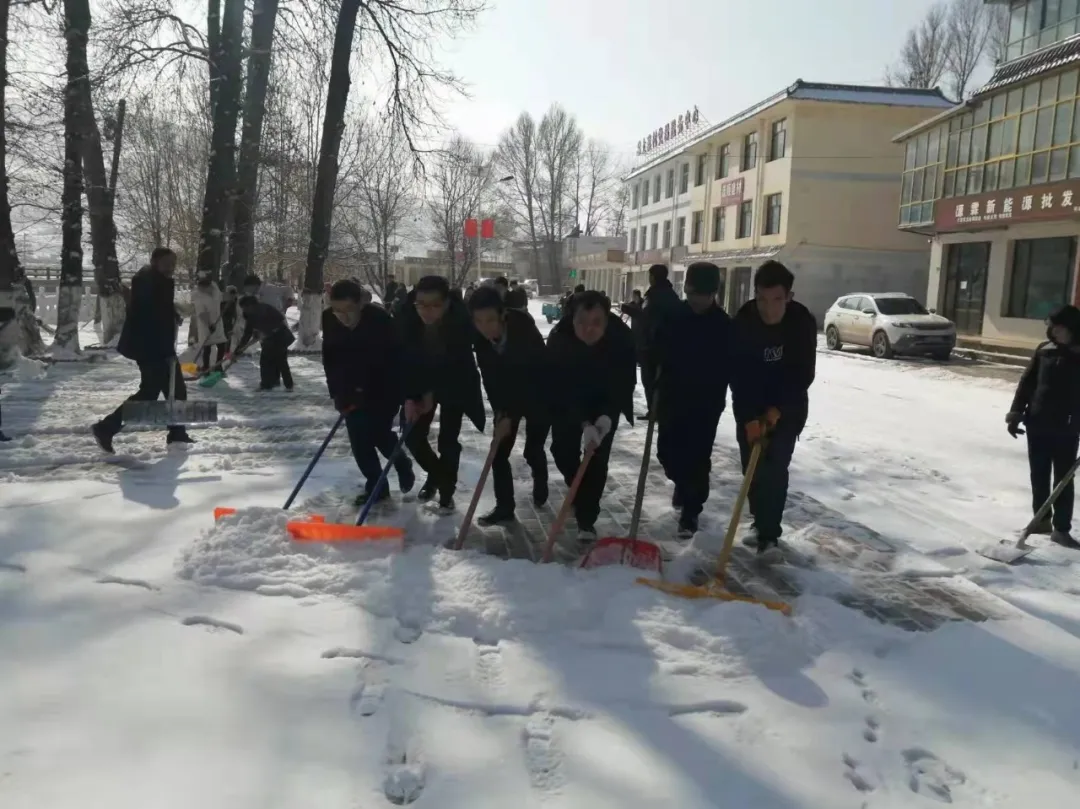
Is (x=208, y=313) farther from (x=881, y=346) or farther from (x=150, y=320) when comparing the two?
(x=881, y=346)

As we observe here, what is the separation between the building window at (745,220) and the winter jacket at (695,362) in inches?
1186

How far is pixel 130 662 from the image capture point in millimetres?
3012

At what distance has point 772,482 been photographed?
442 cm

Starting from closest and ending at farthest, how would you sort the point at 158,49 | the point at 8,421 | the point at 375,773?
the point at 375,773
the point at 8,421
the point at 158,49

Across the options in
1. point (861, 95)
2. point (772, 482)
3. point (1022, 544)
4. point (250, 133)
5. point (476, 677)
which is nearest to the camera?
point (476, 677)

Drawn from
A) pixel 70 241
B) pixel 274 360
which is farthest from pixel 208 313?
pixel 70 241

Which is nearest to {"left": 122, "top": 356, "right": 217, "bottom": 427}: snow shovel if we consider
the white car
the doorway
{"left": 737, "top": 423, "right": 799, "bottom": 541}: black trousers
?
{"left": 737, "top": 423, "right": 799, "bottom": 541}: black trousers

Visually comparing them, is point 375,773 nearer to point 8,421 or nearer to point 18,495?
point 18,495

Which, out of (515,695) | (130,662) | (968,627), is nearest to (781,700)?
(515,695)

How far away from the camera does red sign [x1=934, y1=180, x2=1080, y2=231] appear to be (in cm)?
1734

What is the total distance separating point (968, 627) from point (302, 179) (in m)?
24.3

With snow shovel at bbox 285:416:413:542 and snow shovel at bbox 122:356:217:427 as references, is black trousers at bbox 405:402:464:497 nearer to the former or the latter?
snow shovel at bbox 285:416:413:542

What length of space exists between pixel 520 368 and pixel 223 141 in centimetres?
1012

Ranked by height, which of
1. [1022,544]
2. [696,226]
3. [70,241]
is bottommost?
[1022,544]
